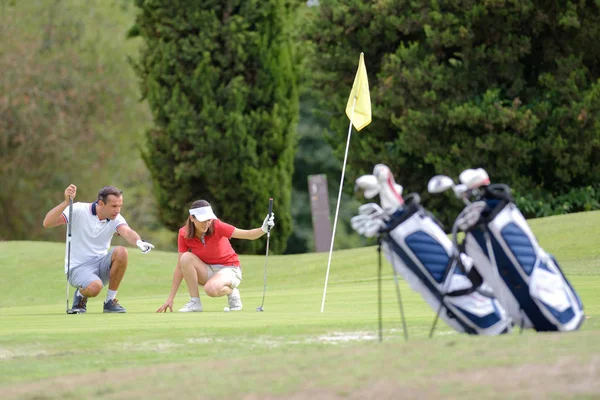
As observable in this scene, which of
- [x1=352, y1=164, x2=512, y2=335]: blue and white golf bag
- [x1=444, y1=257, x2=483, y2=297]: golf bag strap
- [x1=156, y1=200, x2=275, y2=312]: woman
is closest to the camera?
[x1=352, y1=164, x2=512, y2=335]: blue and white golf bag

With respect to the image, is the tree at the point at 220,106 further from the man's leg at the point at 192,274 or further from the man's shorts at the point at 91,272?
the man's leg at the point at 192,274

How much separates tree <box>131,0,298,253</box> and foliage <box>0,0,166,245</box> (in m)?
5.55

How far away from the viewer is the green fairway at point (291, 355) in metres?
4.21

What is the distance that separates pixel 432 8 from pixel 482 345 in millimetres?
20371

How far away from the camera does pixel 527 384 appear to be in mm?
4027

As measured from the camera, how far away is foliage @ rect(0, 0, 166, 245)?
1320 inches

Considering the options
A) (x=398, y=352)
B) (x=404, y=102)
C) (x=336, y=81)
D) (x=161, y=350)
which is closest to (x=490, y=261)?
(x=398, y=352)

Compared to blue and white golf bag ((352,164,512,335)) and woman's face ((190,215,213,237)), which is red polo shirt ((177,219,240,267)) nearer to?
woman's face ((190,215,213,237))

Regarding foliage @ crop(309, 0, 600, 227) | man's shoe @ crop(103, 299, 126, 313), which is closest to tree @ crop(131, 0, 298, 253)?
foliage @ crop(309, 0, 600, 227)

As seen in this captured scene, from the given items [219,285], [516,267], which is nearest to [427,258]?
[516,267]

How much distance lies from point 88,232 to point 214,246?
130 cm

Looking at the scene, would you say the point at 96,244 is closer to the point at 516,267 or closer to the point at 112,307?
the point at 112,307

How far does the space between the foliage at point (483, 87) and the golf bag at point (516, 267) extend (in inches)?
716

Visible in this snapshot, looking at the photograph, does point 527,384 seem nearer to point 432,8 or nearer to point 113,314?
point 113,314
